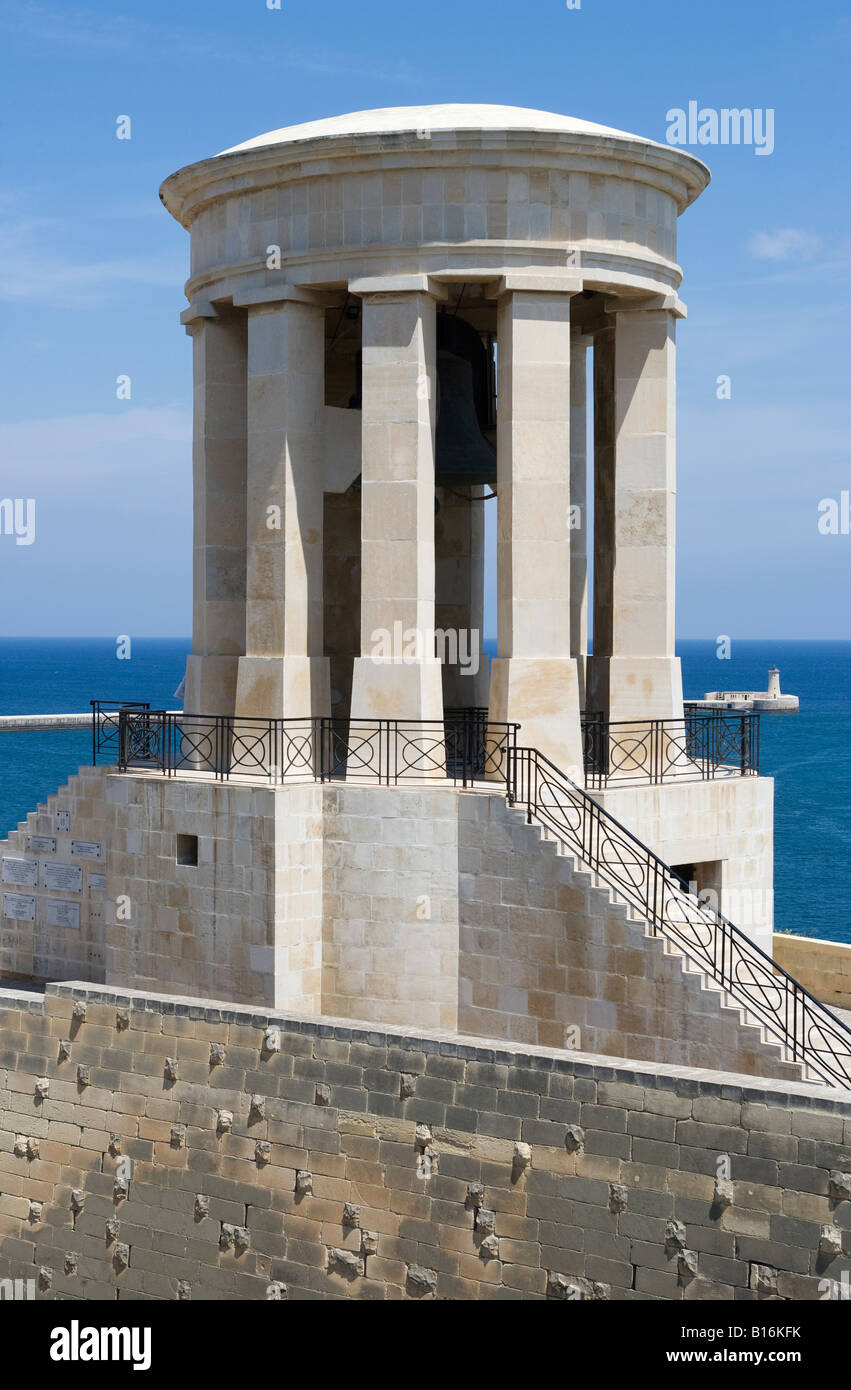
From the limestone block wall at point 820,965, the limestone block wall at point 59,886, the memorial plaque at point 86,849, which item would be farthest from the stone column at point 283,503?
the limestone block wall at point 820,965

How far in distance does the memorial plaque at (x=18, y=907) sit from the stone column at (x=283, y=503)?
4880 mm

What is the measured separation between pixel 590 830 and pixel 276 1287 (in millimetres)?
6187

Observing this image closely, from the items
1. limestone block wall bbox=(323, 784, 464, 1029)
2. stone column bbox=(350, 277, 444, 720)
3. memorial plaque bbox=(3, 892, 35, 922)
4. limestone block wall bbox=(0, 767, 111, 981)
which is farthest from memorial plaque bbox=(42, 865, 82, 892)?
stone column bbox=(350, 277, 444, 720)

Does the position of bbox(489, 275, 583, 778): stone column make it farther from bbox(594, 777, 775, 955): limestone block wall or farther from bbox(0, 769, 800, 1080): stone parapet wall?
bbox(0, 769, 800, 1080): stone parapet wall

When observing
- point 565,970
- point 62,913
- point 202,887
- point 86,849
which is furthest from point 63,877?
point 565,970

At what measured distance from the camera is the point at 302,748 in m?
21.4

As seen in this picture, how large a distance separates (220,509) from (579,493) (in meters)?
5.73

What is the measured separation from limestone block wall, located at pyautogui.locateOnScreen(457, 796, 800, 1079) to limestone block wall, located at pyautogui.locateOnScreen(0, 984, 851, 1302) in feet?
7.27

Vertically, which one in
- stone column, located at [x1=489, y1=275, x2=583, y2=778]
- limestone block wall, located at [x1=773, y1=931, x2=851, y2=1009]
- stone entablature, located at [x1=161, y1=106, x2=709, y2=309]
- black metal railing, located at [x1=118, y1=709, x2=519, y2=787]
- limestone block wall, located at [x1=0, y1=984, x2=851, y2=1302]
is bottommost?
limestone block wall, located at [x1=0, y1=984, x2=851, y2=1302]

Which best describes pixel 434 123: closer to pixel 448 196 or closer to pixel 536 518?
pixel 448 196

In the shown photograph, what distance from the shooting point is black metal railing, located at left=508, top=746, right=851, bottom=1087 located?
17547mm

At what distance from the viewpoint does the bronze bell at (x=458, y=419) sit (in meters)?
23.8

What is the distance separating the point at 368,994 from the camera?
19938 mm

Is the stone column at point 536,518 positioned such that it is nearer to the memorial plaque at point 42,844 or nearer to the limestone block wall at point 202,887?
the limestone block wall at point 202,887
